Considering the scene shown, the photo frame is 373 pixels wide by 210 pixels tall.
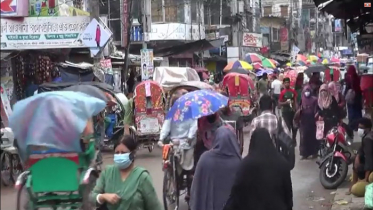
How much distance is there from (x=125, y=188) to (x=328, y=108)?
758cm

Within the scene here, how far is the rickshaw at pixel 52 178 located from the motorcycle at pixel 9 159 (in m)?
0.12

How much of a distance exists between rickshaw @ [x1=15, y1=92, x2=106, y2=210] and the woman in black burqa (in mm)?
1182

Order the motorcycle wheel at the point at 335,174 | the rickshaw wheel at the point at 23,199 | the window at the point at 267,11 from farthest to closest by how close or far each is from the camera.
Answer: the window at the point at 267,11 < the motorcycle wheel at the point at 335,174 < the rickshaw wheel at the point at 23,199

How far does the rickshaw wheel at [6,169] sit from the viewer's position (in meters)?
3.54

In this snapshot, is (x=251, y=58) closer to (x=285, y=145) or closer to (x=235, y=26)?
(x=235, y=26)

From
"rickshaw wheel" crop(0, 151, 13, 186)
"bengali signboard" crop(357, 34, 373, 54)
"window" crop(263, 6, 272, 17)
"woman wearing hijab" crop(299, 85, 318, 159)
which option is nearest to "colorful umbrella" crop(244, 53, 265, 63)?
"window" crop(263, 6, 272, 17)

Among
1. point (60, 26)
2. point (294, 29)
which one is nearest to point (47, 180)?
point (60, 26)

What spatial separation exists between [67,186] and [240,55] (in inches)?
1092

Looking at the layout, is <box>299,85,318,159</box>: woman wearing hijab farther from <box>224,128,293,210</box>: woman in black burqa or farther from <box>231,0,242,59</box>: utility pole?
<box>231,0,242,59</box>: utility pole

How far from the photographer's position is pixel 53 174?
455 cm

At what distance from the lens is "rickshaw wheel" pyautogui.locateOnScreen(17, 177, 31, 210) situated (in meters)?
4.41

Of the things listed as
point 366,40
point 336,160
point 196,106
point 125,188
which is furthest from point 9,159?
point 366,40

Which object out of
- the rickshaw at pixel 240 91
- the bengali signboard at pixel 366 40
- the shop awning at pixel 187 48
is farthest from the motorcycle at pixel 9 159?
the shop awning at pixel 187 48

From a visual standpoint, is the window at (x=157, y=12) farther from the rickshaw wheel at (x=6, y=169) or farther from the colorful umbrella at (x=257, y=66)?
the rickshaw wheel at (x=6, y=169)
